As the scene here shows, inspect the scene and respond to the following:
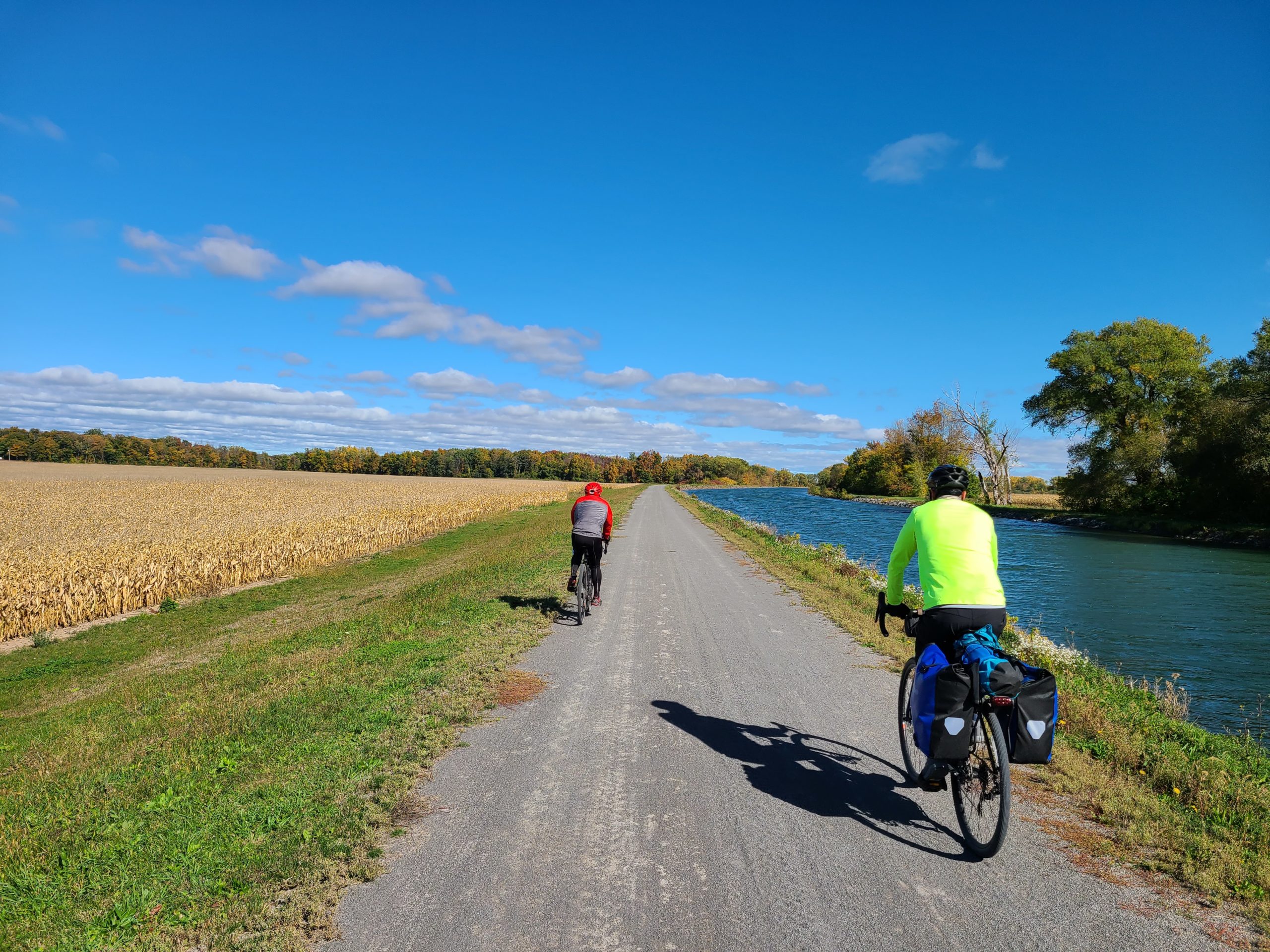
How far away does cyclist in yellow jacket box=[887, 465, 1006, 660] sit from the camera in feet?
12.5

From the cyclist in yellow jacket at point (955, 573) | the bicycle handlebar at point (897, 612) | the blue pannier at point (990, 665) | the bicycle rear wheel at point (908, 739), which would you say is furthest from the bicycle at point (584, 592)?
the blue pannier at point (990, 665)

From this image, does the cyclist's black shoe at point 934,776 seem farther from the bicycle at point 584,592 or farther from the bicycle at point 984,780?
the bicycle at point 584,592

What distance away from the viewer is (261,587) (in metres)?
Answer: 15.9

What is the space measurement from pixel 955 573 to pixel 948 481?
26.7 inches

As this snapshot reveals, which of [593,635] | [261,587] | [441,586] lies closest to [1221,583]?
[593,635]

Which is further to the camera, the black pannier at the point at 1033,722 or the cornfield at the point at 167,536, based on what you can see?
the cornfield at the point at 167,536

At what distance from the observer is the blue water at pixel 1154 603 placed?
9766 mm

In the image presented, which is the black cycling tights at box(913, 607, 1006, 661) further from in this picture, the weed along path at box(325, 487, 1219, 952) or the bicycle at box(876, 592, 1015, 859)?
the weed along path at box(325, 487, 1219, 952)

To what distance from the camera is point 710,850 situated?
3.70 metres

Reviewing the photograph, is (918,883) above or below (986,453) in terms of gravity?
below

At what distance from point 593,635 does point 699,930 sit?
→ 6.34 meters

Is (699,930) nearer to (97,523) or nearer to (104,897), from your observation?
(104,897)

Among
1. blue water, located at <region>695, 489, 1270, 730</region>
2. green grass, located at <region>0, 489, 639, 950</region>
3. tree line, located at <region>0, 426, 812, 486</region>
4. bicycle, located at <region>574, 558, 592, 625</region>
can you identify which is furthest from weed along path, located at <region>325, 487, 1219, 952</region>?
tree line, located at <region>0, 426, 812, 486</region>

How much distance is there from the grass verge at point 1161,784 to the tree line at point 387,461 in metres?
130
